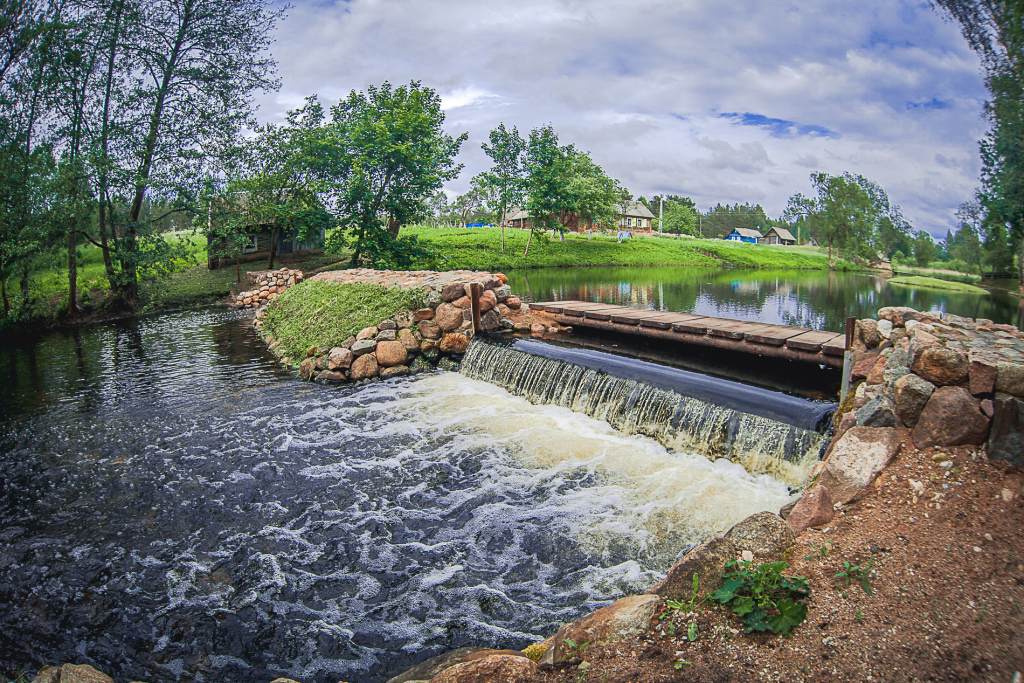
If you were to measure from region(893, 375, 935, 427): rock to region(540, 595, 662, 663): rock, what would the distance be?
2.77 metres

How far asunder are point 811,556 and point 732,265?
188 feet

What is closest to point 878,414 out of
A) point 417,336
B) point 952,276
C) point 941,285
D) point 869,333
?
point 869,333

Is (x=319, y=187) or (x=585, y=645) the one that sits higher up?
(x=319, y=187)

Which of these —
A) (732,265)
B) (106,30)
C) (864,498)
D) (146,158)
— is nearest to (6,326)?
(146,158)

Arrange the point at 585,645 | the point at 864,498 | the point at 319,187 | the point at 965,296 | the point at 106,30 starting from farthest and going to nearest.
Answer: the point at 965,296
the point at 319,187
the point at 106,30
the point at 864,498
the point at 585,645

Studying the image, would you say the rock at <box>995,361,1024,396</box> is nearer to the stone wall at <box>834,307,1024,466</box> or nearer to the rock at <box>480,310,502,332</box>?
the stone wall at <box>834,307,1024,466</box>

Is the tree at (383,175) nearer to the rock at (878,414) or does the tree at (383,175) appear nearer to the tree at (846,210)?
the rock at (878,414)

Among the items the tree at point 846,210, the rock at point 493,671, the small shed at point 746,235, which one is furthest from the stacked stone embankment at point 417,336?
the small shed at point 746,235

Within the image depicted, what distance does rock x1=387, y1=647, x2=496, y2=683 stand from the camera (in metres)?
3.24

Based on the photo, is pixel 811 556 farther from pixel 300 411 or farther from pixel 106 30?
pixel 106 30

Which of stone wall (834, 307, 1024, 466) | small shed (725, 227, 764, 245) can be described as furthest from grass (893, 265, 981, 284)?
small shed (725, 227, 764, 245)

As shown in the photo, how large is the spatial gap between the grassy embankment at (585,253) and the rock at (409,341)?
30116mm

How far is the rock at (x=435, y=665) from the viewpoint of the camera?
324cm

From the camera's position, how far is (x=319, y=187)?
23.3 meters
